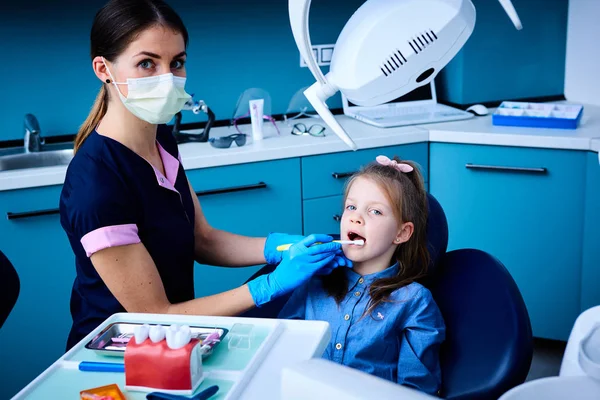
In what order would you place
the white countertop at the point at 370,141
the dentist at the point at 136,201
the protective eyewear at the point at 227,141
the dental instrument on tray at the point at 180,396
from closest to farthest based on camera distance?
1. the dental instrument on tray at the point at 180,396
2. the dentist at the point at 136,201
3. the white countertop at the point at 370,141
4. the protective eyewear at the point at 227,141

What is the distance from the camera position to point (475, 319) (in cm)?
155

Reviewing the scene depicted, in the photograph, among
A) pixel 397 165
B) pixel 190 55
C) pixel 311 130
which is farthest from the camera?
pixel 190 55

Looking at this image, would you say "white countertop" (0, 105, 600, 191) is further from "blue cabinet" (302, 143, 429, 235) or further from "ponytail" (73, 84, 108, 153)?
"ponytail" (73, 84, 108, 153)

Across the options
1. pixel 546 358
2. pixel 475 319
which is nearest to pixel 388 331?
pixel 475 319

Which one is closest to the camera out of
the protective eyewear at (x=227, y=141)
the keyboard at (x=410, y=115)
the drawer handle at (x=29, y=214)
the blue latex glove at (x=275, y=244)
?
the blue latex glove at (x=275, y=244)

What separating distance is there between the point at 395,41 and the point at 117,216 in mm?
690

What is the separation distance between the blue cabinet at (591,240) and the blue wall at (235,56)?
811 millimetres

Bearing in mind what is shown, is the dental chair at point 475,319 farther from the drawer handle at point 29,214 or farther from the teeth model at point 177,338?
the drawer handle at point 29,214

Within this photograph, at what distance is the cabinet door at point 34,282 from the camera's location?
2.37 meters

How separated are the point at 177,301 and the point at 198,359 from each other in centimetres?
72

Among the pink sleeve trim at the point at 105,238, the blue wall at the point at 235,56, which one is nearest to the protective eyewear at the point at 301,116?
the blue wall at the point at 235,56

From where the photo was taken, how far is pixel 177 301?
1724 mm

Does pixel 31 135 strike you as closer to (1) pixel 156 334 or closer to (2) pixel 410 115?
(2) pixel 410 115

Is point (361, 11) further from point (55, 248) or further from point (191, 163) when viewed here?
point (55, 248)
